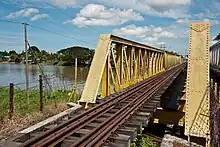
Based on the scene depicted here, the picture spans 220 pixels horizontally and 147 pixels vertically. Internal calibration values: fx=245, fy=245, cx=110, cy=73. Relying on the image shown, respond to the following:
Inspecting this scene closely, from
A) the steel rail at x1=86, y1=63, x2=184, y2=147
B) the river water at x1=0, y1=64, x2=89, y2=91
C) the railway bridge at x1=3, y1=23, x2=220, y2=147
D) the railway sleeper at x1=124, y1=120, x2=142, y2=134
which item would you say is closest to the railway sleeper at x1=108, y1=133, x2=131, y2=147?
the railway bridge at x1=3, y1=23, x2=220, y2=147

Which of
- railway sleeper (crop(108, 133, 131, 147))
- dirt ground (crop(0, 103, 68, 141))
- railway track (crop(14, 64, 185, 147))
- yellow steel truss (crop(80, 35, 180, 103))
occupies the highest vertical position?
yellow steel truss (crop(80, 35, 180, 103))

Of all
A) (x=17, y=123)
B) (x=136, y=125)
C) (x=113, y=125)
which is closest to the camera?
(x=113, y=125)

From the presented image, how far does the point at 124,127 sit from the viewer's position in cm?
538

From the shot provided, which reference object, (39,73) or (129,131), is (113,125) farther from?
(39,73)

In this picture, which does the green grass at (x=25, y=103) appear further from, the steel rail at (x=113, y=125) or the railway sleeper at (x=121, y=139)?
the railway sleeper at (x=121, y=139)

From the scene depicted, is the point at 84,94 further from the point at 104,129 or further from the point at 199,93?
the point at 199,93

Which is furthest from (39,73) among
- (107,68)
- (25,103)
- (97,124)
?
(97,124)

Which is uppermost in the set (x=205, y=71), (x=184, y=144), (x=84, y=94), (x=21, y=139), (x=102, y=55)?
(x=102, y=55)

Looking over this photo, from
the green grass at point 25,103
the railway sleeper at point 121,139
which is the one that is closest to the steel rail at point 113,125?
the railway sleeper at point 121,139

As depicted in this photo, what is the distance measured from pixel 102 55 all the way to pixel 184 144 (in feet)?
13.2

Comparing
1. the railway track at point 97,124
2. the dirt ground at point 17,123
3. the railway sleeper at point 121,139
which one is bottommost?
the dirt ground at point 17,123

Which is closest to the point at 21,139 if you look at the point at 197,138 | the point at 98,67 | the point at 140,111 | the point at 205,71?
the point at 140,111

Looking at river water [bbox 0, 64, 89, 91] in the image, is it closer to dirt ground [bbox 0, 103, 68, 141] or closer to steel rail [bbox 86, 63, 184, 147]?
dirt ground [bbox 0, 103, 68, 141]

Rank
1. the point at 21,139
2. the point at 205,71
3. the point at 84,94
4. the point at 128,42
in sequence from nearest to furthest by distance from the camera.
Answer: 1. the point at 21,139
2. the point at 205,71
3. the point at 84,94
4. the point at 128,42
